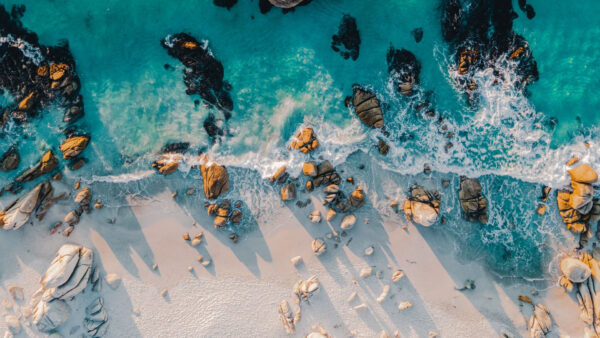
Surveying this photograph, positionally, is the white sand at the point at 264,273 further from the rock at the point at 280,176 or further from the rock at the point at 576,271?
the rock at the point at 280,176

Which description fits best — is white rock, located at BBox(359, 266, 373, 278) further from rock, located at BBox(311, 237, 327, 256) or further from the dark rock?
the dark rock

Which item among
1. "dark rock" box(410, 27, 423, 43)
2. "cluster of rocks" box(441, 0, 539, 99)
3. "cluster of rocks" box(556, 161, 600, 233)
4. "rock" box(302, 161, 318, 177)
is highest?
"cluster of rocks" box(441, 0, 539, 99)

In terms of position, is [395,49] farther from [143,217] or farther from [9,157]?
[9,157]

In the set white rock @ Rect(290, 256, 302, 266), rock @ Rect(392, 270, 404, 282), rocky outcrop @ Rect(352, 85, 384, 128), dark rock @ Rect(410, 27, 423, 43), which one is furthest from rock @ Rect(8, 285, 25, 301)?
dark rock @ Rect(410, 27, 423, 43)

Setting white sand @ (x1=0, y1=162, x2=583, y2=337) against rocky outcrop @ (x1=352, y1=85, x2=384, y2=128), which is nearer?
rocky outcrop @ (x1=352, y1=85, x2=384, y2=128)

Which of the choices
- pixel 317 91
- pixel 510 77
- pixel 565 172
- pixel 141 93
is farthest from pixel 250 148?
pixel 565 172

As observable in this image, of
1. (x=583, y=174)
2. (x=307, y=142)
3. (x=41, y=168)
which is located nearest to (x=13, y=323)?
(x=41, y=168)

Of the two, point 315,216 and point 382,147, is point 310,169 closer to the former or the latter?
point 315,216
